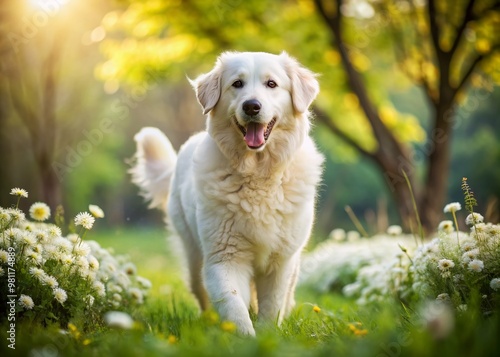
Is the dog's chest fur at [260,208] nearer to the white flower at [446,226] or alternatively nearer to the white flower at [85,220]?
the white flower at [85,220]

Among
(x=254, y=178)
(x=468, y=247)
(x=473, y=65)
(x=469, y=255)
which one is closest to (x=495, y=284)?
(x=469, y=255)

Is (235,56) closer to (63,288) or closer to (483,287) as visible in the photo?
(63,288)

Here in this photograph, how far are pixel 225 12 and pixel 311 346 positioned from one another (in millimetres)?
6658

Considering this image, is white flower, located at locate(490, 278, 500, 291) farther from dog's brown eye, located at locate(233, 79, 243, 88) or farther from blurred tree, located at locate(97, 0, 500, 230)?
blurred tree, located at locate(97, 0, 500, 230)

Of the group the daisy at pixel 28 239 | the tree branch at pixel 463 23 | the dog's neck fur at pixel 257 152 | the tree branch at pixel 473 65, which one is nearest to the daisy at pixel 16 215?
the daisy at pixel 28 239

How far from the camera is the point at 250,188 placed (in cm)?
349

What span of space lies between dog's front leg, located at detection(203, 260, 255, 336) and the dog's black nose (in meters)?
0.97

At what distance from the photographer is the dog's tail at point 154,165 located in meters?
5.11

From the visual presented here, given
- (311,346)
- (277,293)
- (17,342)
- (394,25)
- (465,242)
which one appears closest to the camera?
(17,342)

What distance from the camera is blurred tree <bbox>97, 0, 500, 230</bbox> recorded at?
817 cm

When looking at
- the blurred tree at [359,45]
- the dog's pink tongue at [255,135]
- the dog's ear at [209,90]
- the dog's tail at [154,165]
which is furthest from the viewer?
the blurred tree at [359,45]

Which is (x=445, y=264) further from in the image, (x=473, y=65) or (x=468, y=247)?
(x=473, y=65)

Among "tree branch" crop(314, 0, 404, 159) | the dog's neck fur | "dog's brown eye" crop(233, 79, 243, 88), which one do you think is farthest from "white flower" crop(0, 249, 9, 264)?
"tree branch" crop(314, 0, 404, 159)

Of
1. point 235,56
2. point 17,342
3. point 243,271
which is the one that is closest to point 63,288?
point 17,342
